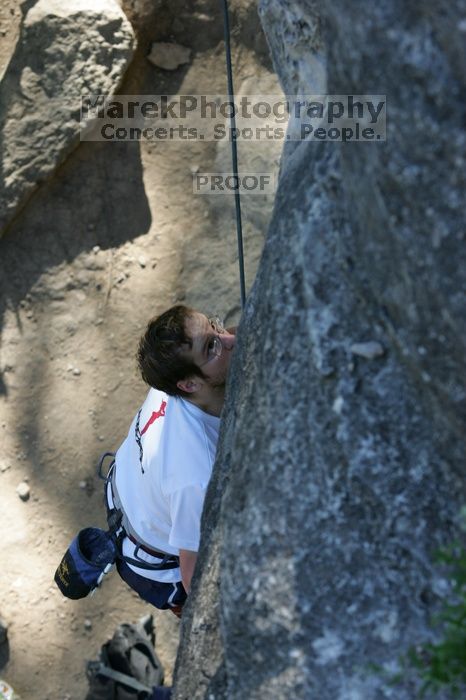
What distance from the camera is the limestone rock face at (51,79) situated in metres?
3.70

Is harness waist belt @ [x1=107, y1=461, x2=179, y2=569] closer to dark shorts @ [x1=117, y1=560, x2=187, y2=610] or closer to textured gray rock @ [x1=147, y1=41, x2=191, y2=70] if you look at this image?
dark shorts @ [x1=117, y1=560, x2=187, y2=610]

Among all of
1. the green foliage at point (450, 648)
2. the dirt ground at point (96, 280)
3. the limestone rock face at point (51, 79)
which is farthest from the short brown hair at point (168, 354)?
the limestone rock face at point (51, 79)

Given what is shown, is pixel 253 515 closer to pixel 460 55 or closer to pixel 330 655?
pixel 330 655

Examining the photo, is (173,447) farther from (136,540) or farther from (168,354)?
(136,540)

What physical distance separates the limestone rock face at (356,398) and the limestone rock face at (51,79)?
2.19 metres

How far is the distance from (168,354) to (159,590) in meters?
0.72

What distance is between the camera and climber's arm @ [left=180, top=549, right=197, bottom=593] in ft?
6.84

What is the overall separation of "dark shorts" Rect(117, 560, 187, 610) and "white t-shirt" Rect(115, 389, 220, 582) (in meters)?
0.03

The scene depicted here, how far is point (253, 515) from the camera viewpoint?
163 centimetres

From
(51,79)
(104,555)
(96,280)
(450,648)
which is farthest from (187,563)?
(51,79)

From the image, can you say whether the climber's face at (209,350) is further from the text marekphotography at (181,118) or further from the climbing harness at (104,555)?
the text marekphotography at (181,118)

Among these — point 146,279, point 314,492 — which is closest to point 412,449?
point 314,492

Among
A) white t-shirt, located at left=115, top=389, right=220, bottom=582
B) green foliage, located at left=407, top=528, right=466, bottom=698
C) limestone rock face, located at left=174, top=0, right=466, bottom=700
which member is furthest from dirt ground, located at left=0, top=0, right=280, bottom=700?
green foliage, located at left=407, top=528, right=466, bottom=698

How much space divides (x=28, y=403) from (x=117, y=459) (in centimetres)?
164
